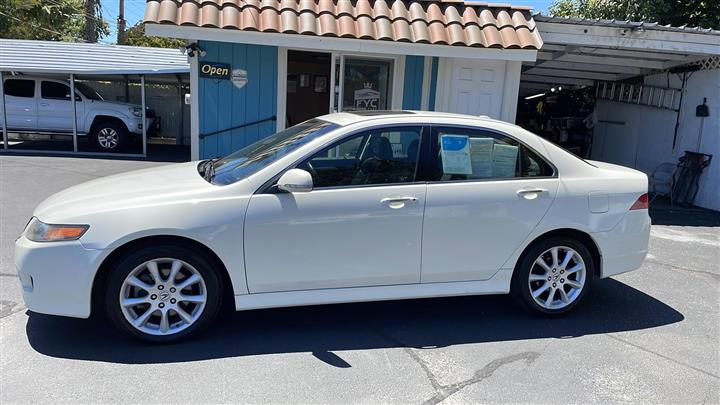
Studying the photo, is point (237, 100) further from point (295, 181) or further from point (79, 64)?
point (79, 64)

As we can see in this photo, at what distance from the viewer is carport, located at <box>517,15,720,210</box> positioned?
8328 millimetres

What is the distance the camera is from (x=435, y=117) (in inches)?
166

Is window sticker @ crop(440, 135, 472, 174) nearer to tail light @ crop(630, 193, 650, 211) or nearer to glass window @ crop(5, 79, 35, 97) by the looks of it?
tail light @ crop(630, 193, 650, 211)

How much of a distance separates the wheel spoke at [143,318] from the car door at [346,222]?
671 mm

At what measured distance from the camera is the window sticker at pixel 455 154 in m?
4.06

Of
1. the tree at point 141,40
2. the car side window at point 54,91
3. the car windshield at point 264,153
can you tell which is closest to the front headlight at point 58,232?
the car windshield at point 264,153

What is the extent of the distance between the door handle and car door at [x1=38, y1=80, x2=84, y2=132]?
12.7m

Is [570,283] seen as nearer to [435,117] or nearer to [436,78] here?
[435,117]

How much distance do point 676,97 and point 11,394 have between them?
11160 mm

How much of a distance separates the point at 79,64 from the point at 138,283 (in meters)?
11.3

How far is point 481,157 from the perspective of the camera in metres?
4.16

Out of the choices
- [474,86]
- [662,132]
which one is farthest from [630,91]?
[474,86]

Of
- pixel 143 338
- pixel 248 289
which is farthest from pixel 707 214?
pixel 143 338

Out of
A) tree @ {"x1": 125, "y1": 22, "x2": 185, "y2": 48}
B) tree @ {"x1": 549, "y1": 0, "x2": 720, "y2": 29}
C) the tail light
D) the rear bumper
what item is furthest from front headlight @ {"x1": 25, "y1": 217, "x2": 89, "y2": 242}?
tree @ {"x1": 125, "y1": 22, "x2": 185, "y2": 48}
